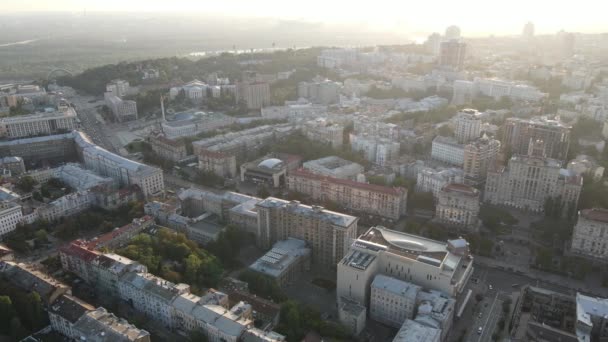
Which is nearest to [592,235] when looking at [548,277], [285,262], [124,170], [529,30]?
[548,277]

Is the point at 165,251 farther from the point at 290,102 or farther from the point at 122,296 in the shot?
the point at 290,102

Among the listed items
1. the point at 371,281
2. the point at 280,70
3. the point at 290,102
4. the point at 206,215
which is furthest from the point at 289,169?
the point at 280,70

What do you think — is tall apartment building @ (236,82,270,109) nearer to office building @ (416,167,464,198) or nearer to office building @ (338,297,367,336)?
office building @ (416,167,464,198)

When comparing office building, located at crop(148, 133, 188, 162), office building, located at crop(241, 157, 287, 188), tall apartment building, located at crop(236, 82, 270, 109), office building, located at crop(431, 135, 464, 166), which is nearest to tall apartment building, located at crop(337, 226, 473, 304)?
office building, located at crop(241, 157, 287, 188)

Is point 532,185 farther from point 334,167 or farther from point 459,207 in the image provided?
point 334,167

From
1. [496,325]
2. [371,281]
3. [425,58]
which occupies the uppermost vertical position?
[425,58]

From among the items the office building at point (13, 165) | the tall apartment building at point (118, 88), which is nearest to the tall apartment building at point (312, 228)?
the office building at point (13, 165)
